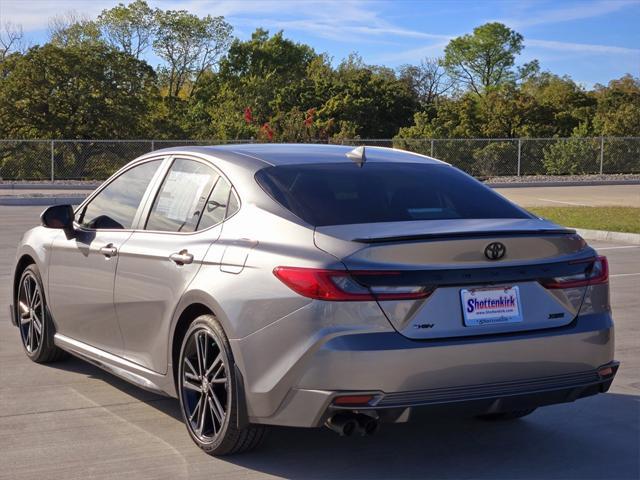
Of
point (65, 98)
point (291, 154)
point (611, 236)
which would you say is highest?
point (65, 98)

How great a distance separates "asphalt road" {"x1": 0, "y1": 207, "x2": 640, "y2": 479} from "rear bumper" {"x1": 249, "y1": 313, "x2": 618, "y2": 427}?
6.7 inches

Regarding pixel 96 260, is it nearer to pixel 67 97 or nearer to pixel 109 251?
pixel 109 251

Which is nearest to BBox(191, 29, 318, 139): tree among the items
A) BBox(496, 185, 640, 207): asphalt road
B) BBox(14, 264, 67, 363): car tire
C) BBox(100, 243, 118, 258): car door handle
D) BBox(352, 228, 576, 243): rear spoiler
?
BBox(496, 185, 640, 207): asphalt road

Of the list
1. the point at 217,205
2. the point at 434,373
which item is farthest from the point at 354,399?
the point at 217,205

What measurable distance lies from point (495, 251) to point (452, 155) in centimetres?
3364

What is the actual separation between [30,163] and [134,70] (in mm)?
8208

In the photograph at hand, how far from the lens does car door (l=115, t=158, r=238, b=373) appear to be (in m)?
5.53

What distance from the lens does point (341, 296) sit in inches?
182

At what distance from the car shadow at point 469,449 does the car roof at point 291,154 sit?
1499mm

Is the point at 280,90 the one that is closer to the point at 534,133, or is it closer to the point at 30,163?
the point at 534,133

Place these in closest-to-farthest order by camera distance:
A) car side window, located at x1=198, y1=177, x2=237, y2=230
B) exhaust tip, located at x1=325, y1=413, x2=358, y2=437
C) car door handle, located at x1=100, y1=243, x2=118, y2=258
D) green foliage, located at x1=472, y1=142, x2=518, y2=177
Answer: exhaust tip, located at x1=325, y1=413, x2=358, y2=437 < car side window, located at x1=198, y1=177, x2=237, y2=230 < car door handle, located at x1=100, y1=243, x2=118, y2=258 < green foliage, located at x1=472, y1=142, x2=518, y2=177

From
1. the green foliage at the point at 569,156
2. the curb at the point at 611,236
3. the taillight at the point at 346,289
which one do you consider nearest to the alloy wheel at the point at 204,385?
the taillight at the point at 346,289

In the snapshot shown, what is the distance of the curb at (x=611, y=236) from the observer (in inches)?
669

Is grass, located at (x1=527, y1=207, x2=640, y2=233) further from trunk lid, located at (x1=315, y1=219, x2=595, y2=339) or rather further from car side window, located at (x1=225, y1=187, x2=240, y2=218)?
car side window, located at (x1=225, y1=187, x2=240, y2=218)
